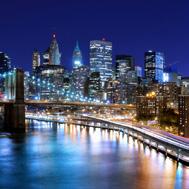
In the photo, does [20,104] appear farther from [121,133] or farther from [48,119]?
[48,119]

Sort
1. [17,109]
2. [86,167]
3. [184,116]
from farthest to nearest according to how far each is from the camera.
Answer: [17,109] < [184,116] < [86,167]

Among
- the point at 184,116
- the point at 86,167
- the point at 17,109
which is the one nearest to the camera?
the point at 86,167

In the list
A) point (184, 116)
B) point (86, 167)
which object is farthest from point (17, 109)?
point (86, 167)

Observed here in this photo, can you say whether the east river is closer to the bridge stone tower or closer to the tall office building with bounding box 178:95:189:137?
the tall office building with bounding box 178:95:189:137

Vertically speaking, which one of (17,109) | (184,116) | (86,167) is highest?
(17,109)

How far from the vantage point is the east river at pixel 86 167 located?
2148 cm

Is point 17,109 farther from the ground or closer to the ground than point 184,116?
farther from the ground

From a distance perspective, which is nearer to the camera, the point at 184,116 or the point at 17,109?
the point at 184,116

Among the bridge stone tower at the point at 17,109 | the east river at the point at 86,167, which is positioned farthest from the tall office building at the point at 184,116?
the bridge stone tower at the point at 17,109

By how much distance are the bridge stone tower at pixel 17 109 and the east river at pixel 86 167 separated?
11.4m

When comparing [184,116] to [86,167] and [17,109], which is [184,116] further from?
[86,167]

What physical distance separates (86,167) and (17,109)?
24171mm

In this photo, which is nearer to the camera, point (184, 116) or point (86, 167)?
point (86, 167)

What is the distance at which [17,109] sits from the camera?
48500mm
